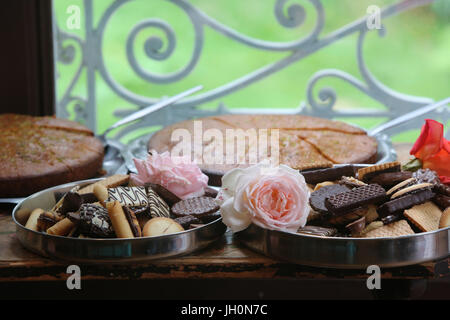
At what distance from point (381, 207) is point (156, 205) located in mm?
405

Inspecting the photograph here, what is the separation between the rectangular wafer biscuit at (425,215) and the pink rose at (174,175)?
0.41 meters

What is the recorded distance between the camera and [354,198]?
3.05 ft

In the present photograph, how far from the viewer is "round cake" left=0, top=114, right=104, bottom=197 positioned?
1290 mm

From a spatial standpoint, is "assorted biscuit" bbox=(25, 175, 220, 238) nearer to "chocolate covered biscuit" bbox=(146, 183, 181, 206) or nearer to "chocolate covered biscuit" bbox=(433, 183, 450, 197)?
"chocolate covered biscuit" bbox=(146, 183, 181, 206)

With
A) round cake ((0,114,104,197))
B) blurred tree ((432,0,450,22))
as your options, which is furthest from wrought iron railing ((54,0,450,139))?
blurred tree ((432,0,450,22))

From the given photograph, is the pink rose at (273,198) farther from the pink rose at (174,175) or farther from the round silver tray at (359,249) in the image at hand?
the pink rose at (174,175)

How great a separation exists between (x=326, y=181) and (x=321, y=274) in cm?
25

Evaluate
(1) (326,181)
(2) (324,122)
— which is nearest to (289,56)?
(2) (324,122)

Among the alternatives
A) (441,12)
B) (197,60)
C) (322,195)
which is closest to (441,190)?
(322,195)

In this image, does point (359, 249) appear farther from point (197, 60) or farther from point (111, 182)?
point (197, 60)

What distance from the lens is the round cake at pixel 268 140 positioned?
143 cm

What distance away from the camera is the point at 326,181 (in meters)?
1.11
